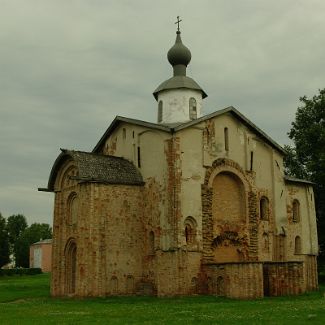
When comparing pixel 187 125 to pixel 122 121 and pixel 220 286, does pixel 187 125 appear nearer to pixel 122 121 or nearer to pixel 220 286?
pixel 122 121

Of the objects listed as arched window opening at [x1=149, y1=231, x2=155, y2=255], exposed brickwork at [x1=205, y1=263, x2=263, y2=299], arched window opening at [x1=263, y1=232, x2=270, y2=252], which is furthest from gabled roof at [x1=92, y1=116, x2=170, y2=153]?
arched window opening at [x1=263, y1=232, x2=270, y2=252]

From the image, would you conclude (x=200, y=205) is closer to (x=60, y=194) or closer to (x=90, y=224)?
(x=90, y=224)

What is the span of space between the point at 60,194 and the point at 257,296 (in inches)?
459

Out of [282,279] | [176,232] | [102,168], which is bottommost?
[282,279]

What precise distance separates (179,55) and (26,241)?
60.2 m

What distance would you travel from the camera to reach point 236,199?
2867 centimetres

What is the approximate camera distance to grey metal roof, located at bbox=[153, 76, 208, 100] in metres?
30.9

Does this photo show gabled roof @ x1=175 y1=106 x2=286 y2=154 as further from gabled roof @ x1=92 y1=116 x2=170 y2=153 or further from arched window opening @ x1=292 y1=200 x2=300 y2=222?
arched window opening @ x1=292 y1=200 x2=300 y2=222

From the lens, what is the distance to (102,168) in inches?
1057

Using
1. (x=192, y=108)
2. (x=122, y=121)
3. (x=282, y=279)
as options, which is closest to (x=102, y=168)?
(x=122, y=121)

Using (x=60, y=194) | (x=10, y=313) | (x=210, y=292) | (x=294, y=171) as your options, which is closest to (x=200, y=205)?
(x=210, y=292)

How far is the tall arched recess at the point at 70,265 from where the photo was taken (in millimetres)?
27803

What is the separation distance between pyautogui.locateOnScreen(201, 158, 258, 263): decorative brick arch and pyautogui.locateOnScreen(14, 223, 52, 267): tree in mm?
60080

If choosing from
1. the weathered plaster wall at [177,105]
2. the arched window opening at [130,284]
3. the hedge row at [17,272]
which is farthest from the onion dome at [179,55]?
the hedge row at [17,272]
